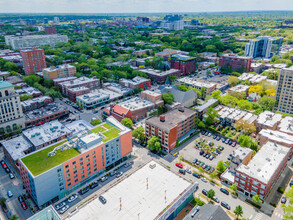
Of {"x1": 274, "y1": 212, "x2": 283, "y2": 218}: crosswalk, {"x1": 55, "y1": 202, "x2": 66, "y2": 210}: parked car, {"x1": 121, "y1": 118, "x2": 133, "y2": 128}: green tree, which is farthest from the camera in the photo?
{"x1": 121, "y1": 118, "x2": 133, "y2": 128}: green tree

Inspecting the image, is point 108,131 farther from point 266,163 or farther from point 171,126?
point 266,163

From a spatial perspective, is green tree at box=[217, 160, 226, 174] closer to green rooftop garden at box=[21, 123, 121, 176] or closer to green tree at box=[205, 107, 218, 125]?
green tree at box=[205, 107, 218, 125]

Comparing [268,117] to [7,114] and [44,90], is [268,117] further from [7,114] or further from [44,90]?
[44,90]

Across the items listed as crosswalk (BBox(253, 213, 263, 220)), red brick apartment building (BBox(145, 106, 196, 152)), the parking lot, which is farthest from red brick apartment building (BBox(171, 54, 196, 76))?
crosswalk (BBox(253, 213, 263, 220))

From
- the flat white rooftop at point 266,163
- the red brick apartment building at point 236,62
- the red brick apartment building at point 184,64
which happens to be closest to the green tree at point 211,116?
the flat white rooftop at point 266,163

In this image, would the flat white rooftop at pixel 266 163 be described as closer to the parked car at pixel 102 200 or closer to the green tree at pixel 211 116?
the green tree at pixel 211 116

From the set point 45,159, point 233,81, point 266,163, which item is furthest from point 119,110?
point 233,81
